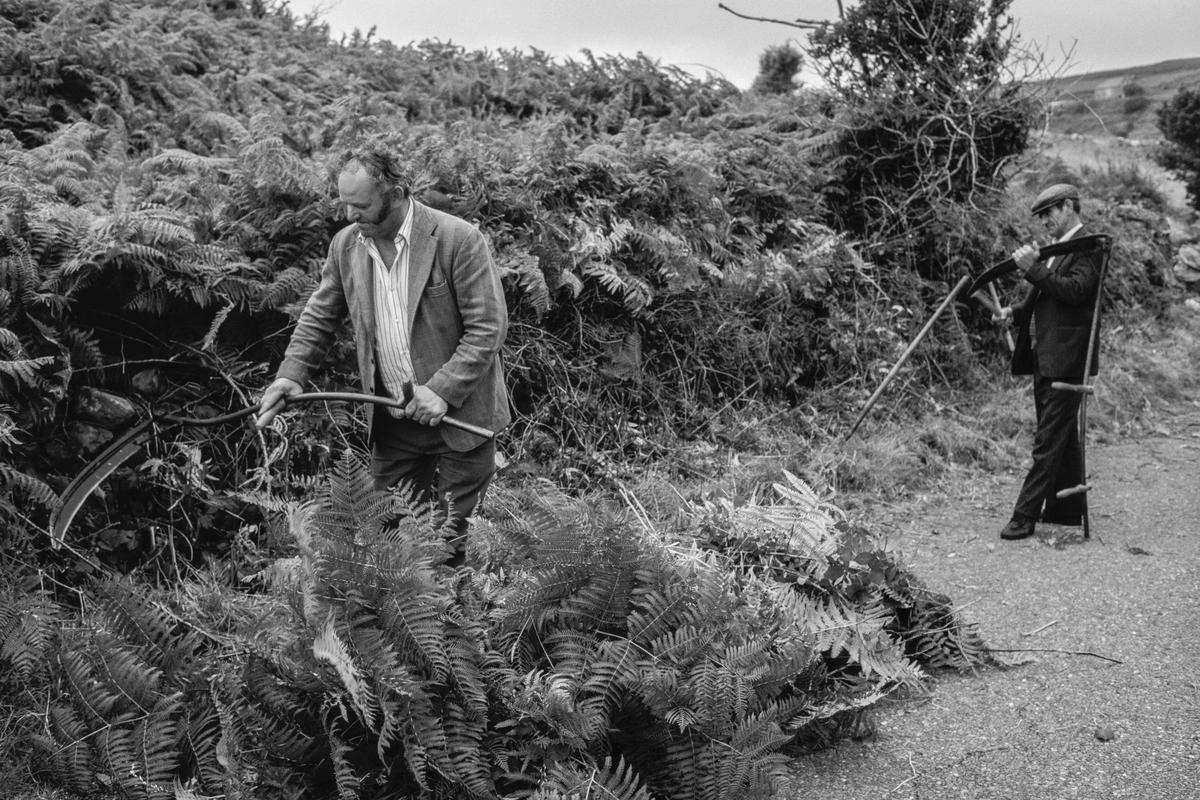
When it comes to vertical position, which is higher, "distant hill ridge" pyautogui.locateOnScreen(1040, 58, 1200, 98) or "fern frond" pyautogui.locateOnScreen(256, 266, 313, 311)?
"distant hill ridge" pyautogui.locateOnScreen(1040, 58, 1200, 98)

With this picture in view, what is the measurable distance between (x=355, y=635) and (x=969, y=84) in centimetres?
971

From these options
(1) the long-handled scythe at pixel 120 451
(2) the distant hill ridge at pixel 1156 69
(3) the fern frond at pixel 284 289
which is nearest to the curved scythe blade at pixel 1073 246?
(1) the long-handled scythe at pixel 120 451

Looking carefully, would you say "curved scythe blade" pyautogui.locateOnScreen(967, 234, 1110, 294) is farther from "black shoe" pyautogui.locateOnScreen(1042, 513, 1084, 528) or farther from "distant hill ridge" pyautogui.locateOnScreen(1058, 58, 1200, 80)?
"distant hill ridge" pyautogui.locateOnScreen(1058, 58, 1200, 80)

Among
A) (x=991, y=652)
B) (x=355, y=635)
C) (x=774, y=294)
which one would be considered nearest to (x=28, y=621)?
(x=355, y=635)

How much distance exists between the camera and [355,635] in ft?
10.5

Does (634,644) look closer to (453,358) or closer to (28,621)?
(453,358)

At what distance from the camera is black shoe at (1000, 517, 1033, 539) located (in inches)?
265

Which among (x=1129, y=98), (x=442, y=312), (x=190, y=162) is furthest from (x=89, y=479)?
(x=1129, y=98)

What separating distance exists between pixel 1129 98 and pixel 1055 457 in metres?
30.2

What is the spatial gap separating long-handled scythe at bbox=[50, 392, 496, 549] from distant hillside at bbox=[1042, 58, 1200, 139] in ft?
77.3

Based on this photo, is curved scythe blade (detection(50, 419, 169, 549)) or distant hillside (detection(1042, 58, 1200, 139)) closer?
curved scythe blade (detection(50, 419, 169, 549))

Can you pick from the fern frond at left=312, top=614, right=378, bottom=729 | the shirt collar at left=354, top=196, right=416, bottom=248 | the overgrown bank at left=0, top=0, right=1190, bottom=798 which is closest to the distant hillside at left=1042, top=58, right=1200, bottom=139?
the overgrown bank at left=0, top=0, right=1190, bottom=798

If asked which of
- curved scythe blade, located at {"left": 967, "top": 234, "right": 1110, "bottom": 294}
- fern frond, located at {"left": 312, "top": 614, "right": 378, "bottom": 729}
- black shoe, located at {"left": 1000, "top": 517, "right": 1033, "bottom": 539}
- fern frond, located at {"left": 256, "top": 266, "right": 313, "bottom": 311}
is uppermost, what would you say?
curved scythe blade, located at {"left": 967, "top": 234, "right": 1110, "bottom": 294}

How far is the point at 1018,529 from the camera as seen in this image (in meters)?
6.76
